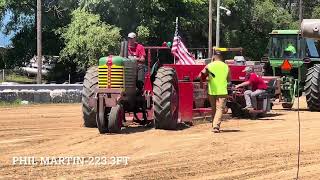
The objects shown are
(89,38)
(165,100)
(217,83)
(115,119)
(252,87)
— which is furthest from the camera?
(89,38)

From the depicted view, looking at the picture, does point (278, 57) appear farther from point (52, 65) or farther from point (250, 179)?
point (52, 65)

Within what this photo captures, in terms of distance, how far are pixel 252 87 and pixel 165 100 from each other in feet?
14.5

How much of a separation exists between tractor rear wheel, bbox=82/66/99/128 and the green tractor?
25.0 ft

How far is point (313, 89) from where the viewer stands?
17.6m

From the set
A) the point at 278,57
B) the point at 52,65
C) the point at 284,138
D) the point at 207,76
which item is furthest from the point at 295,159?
the point at 52,65

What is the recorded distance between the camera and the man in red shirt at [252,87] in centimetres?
1491

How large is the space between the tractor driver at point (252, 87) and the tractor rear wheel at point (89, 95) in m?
4.44

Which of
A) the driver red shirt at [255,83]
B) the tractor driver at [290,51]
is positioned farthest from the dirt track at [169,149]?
the tractor driver at [290,51]

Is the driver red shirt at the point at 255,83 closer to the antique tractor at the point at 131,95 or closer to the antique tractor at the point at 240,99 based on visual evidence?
the antique tractor at the point at 240,99

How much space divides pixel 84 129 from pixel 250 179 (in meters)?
5.38

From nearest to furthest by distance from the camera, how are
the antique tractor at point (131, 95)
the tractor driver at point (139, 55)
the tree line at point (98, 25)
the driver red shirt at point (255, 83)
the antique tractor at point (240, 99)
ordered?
the antique tractor at point (131, 95), the tractor driver at point (139, 55), the antique tractor at point (240, 99), the driver red shirt at point (255, 83), the tree line at point (98, 25)

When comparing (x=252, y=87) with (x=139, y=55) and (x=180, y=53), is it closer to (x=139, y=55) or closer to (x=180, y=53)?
(x=180, y=53)

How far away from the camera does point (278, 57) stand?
19922mm

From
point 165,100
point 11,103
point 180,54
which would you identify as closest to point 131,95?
point 165,100
